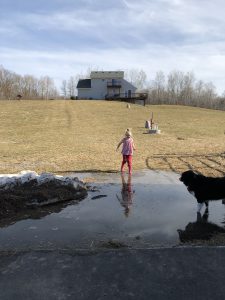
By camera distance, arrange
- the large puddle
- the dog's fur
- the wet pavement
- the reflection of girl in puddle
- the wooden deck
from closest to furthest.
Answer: the wet pavement → the large puddle → the dog's fur → the reflection of girl in puddle → the wooden deck

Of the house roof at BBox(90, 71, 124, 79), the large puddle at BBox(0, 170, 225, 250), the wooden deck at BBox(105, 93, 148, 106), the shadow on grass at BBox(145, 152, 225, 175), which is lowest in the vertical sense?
the large puddle at BBox(0, 170, 225, 250)

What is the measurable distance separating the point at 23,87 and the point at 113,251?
411 ft

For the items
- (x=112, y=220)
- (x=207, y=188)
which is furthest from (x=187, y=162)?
(x=112, y=220)

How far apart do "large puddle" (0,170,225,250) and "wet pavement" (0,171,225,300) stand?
0.7 inches

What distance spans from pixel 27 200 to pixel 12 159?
870cm

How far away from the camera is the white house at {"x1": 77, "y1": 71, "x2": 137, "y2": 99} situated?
295ft

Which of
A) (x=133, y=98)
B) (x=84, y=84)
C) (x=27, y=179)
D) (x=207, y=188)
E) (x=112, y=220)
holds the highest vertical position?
(x=84, y=84)

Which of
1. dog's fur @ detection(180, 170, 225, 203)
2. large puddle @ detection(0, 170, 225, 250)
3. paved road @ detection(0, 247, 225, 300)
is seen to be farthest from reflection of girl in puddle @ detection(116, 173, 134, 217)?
paved road @ detection(0, 247, 225, 300)

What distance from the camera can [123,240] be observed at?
311 inches

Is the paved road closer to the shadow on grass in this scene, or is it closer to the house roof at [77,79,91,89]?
the shadow on grass

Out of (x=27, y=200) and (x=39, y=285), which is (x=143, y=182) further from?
(x=39, y=285)

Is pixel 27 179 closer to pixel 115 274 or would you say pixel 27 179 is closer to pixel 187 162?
pixel 115 274

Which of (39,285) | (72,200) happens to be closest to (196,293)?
(39,285)

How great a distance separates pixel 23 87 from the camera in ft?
417
